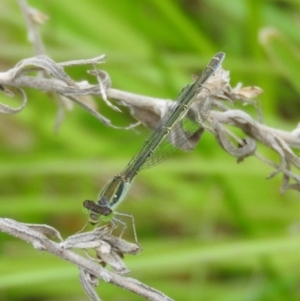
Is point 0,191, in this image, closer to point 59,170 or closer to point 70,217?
point 70,217

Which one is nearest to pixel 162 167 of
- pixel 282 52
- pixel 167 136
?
pixel 282 52

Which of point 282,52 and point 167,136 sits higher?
point 282,52

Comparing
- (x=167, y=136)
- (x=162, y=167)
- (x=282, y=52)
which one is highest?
(x=162, y=167)

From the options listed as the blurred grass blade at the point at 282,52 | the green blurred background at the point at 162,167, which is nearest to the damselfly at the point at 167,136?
the blurred grass blade at the point at 282,52

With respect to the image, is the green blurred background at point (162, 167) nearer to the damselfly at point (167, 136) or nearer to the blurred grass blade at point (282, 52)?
the damselfly at point (167, 136)

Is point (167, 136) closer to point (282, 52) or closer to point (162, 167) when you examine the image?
point (282, 52)

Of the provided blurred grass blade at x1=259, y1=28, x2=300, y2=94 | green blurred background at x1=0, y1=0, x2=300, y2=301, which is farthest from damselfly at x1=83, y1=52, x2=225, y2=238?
green blurred background at x1=0, y1=0, x2=300, y2=301

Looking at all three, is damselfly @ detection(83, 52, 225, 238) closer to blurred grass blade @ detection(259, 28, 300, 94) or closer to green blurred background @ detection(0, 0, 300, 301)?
blurred grass blade @ detection(259, 28, 300, 94)
